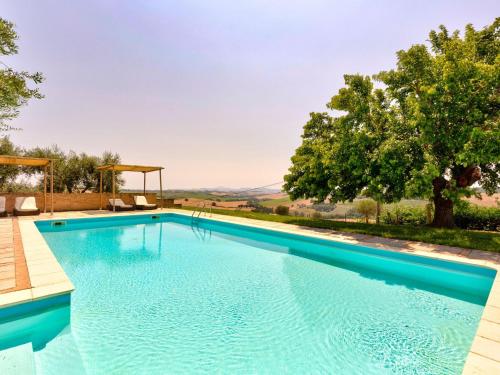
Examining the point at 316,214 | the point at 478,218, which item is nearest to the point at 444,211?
the point at 478,218

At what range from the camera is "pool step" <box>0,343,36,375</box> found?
2.84 meters

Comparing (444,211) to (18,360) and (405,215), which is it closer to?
(405,215)

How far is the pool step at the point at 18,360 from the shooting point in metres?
2.84

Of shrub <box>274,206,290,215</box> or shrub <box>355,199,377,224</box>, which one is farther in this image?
shrub <box>274,206,290,215</box>

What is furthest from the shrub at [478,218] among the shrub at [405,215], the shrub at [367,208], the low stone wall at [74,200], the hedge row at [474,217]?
the low stone wall at [74,200]

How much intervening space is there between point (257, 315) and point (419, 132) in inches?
340

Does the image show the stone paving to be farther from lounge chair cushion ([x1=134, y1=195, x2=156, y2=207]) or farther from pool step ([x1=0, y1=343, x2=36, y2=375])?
lounge chair cushion ([x1=134, y1=195, x2=156, y2=207])

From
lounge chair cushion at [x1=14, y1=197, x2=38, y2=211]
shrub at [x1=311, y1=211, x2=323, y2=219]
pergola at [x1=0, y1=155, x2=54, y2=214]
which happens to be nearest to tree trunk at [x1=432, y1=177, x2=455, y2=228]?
shrub at [x1=311, y1=211, x2=323, y2=219]

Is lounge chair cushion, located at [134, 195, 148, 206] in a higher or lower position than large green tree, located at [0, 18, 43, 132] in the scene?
lower

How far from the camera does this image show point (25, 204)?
13617mm

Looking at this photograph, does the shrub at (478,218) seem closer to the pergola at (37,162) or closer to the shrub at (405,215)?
the shrub at (405,215)

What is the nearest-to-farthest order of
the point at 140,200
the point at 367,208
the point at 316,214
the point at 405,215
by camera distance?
the point at 405,215
the point at 367,208
the point at 316,214
the point at 140,200

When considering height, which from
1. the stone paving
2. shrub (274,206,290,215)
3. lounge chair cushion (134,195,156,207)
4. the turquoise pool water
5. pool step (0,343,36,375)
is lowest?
the turquoise pool water

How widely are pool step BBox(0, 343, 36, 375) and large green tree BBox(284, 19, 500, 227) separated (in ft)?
29.2
